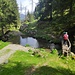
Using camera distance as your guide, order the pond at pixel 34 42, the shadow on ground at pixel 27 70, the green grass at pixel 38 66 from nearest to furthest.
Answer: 1. the shadow on ground at pixel 27 70
2. the green grass at pixel 38 66
3. the pond at pixel 34 42

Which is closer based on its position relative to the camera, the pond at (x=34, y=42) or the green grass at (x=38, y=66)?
the green grass at (x=38, y=66)

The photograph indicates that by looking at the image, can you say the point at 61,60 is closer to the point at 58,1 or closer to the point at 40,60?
the point at 40,60

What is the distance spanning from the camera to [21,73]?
49.7 ft

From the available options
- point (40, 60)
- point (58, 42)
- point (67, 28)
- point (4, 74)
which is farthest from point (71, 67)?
point (67, 28)

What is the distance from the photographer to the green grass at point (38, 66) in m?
15.4

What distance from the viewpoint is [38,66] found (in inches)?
669

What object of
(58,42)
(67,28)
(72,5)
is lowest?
(58,42)

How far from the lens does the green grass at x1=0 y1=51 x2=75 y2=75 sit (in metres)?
15.4

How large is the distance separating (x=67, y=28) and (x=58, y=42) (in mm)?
5997

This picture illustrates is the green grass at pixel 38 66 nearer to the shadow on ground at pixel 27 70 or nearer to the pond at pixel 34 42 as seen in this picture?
the shadow on ground at pixel 27 70

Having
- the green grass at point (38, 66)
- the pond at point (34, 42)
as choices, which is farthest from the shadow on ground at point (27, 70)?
the pond at point (34, 42)

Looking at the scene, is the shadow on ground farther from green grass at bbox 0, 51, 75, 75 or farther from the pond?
the pond

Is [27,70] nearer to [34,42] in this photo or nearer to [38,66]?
[38,66]

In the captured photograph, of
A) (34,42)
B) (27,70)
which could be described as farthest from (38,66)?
(34,42)
